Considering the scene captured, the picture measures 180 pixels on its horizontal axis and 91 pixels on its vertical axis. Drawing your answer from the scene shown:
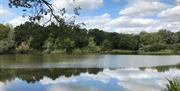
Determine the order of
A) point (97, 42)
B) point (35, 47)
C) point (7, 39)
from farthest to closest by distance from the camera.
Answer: point (97, 42) < point (35, 47) < point (7, 39)

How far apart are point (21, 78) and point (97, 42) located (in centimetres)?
6534

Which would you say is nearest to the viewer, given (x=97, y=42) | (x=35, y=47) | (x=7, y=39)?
(x=7, y=39)

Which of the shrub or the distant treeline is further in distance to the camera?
the distant treeline

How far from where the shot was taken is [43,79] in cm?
2491

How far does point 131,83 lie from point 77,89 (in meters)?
3.79

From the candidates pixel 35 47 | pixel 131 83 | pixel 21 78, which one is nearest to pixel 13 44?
pixel 35 47

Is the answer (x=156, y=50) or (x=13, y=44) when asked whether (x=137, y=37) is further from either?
(x=13, y=44)

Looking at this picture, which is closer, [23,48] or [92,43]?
[23,48]

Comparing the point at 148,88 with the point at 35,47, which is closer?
the point at 148,88

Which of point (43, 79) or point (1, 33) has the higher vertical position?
point (1, 33)

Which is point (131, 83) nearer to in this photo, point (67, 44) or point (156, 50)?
point (67, 44)

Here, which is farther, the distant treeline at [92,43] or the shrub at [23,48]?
the distant treeline at [92,43]

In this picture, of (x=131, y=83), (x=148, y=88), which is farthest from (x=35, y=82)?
(x=148, y=88)

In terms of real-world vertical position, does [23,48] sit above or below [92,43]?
below
